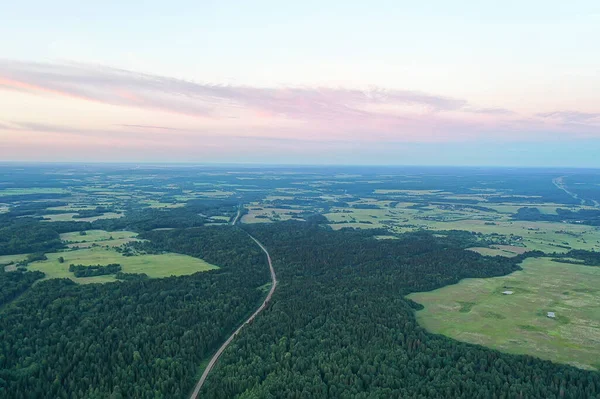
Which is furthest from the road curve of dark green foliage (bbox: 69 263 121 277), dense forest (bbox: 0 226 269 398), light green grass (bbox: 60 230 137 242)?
light green grass (bbox: 60 230 137 242)

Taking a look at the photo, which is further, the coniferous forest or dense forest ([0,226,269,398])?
dense forest ([0,226,269,398])

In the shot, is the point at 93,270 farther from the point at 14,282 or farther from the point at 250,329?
the point at 250,329

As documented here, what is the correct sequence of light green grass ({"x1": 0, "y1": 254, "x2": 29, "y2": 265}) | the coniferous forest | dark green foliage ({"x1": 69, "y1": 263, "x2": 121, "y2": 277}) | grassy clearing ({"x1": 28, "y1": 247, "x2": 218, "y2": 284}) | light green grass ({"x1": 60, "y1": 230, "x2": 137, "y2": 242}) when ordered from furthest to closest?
1. light green grass ({"x1": 60, "y1": 230, "x2": 137, "y2": 242})
2. light green grass ({"x1": 0, "y1": 254, "x2": 29, "y2": 265})
3. grassy clearing ({"x1": 28, "y1": 247, "x2": 218, "y2": 284})
4. dark green foliage ({"x1": 69, "y1": 263, "x2": 121, "y2": 277})
5. the coniferous forest

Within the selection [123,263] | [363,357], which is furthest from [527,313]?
[123,263]

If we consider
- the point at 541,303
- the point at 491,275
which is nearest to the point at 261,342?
the point at 541,303

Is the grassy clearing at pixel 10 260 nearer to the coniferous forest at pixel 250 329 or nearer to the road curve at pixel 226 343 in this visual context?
the coniferous forest at pixel 250 329

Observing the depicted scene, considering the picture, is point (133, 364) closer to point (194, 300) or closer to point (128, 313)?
point (128, 313)

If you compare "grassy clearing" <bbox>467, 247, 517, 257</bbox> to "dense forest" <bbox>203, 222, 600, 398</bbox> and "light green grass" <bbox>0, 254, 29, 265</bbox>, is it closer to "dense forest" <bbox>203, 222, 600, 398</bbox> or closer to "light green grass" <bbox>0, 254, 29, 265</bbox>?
"dense forest" <bbox>203, 222, 600, 398</bbox>
